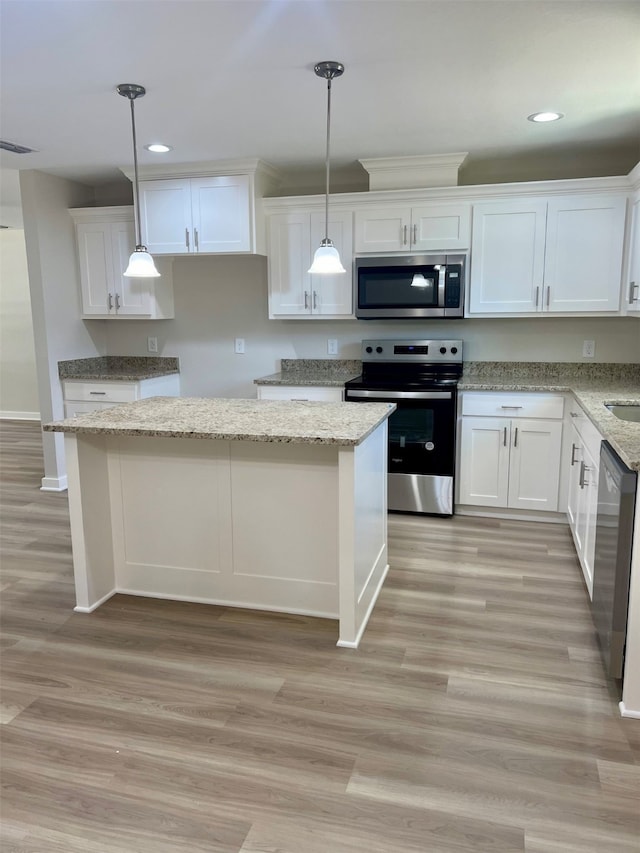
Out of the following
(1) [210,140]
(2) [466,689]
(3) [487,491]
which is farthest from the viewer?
(3) [487,491]

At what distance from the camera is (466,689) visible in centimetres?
225

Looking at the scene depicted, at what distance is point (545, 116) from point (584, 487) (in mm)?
1914

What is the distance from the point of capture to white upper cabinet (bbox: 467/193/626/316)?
377 cm

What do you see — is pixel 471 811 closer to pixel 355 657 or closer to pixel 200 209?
pixel 355 657

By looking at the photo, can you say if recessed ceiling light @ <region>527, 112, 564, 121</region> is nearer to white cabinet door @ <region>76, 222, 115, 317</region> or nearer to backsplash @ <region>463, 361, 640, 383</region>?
backsplash @ <region>463, 361, 640, 383</region>

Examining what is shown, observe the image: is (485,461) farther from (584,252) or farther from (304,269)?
(304,269)

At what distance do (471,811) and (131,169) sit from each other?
4.19 metres

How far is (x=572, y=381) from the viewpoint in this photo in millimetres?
4090

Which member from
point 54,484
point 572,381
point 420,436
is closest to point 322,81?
point 420,436

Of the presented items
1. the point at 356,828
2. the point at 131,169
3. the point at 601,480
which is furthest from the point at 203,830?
the point at 131,169

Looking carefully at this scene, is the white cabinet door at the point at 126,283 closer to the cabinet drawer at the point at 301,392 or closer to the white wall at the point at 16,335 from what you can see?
the cabinet drawer at the point at 301,392

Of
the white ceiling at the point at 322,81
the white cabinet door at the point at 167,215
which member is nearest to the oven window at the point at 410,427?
the white ceiling at the point at 322,81

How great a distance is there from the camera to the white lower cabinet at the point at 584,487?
9.00 feet

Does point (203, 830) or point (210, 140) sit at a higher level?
point (210, 140)
